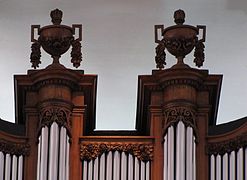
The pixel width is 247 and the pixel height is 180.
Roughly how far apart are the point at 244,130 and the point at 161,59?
4.89 feet

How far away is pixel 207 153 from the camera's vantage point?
727 inches

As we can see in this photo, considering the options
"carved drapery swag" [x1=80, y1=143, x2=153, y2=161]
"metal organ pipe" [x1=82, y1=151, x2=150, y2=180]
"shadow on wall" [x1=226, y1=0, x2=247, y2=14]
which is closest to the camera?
"metal organ pipe" [x1=82, y1=151, x2=150, y2=180]

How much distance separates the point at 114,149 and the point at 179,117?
0.95 meters

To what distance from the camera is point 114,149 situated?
18484mm

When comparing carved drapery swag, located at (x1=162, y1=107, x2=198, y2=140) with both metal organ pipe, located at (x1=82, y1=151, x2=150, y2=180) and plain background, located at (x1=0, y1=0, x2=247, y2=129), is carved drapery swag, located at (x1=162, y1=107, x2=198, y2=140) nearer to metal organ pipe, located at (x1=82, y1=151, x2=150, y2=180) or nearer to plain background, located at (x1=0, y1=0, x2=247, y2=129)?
metal organ pipe, located at (x1=82, y1=151, x2=150, y2=180)

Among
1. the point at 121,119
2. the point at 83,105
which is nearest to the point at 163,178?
the point at 83,105

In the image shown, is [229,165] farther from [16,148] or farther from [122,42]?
[122,42]

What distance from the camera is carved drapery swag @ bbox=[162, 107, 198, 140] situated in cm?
1836

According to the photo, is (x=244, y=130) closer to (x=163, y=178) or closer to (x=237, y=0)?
(x=163, y=178)

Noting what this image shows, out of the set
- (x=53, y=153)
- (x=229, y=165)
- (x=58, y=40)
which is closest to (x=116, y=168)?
(x=53, y=153)

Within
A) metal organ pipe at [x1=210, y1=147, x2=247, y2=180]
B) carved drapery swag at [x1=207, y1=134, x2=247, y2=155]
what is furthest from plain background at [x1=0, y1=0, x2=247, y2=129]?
metal organ pipe at [x1=210, y1=147, x2=247, y2=180]

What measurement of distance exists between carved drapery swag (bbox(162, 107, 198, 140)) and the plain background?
3.07 metres

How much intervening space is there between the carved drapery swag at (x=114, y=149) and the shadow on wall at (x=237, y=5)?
4.20 meters

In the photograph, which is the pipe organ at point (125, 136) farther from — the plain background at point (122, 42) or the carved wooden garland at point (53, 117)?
the plain background at point (122, 42)
